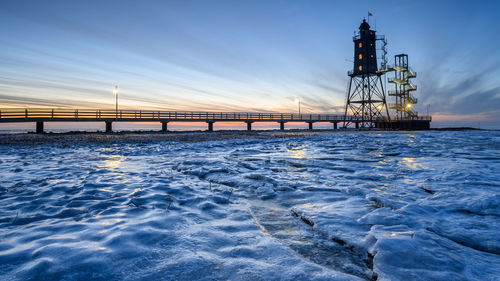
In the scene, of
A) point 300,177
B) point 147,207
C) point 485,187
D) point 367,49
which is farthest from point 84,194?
point 367,49

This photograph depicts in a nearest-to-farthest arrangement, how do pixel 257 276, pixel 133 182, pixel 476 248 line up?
pixel 257 276
pixel 476 248
pixel 133 182

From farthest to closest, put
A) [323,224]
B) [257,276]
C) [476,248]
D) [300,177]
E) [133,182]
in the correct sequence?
1. [300,177]
2. [133,182]
3. [323,224]
4. [476,248]
5. [257,276]

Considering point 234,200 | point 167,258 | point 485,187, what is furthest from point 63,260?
point 485,187

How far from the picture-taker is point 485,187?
388 centimetres

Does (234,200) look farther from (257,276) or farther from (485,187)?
(485,187)

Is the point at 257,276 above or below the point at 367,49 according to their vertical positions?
below

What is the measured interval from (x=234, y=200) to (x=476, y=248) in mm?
2678

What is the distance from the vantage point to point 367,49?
4044 centimetres

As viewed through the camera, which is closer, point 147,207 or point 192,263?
point 192,263

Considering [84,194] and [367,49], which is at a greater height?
[367,49]

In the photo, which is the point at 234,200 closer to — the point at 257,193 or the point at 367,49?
the point at 257,193

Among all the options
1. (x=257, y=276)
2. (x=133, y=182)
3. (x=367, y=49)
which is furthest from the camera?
(x=367, y=49)

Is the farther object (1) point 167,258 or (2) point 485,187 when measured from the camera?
(2) point 485,187

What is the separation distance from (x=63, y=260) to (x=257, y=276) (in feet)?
4.85
